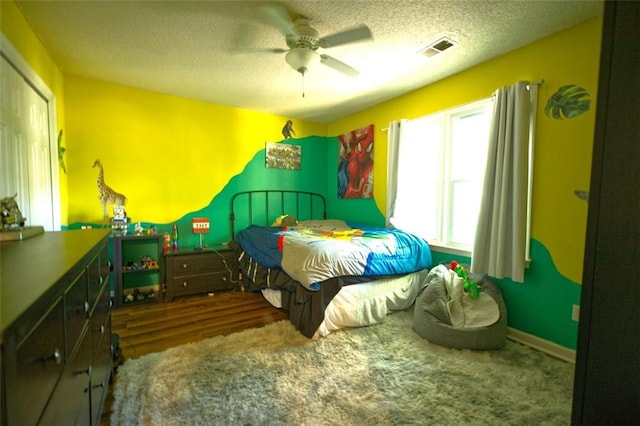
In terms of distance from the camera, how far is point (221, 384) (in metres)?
1.63

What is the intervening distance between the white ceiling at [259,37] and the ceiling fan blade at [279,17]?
0.04 m

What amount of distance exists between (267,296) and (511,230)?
237 cm

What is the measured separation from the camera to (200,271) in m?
3.16

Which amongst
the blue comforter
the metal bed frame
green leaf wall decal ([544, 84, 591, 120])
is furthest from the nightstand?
green leaf wall decal ([544, 84, 591, 120])

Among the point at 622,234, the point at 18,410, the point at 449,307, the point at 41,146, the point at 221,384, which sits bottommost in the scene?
the point at 221,384

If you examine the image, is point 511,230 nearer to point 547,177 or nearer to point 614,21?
point 547,177

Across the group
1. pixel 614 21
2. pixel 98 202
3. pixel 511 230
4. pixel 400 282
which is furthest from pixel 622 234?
pixel 98 202

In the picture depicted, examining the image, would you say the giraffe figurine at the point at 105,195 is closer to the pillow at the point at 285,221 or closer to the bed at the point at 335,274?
the bed at the point at 335,274

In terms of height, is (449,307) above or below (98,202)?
below

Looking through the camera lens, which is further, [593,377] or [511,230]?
[511,230]

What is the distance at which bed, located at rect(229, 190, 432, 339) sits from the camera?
2.13m

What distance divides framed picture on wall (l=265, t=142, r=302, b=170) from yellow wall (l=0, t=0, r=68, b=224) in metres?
2.22

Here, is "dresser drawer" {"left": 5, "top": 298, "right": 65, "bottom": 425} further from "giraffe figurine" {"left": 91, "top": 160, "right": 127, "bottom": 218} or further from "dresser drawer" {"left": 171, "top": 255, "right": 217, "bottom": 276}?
"giraffe figurine" {"left": 91, "top": 160, "right": 127, "bottom": 218}

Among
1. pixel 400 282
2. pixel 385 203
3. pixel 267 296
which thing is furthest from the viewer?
pixel 385 203
